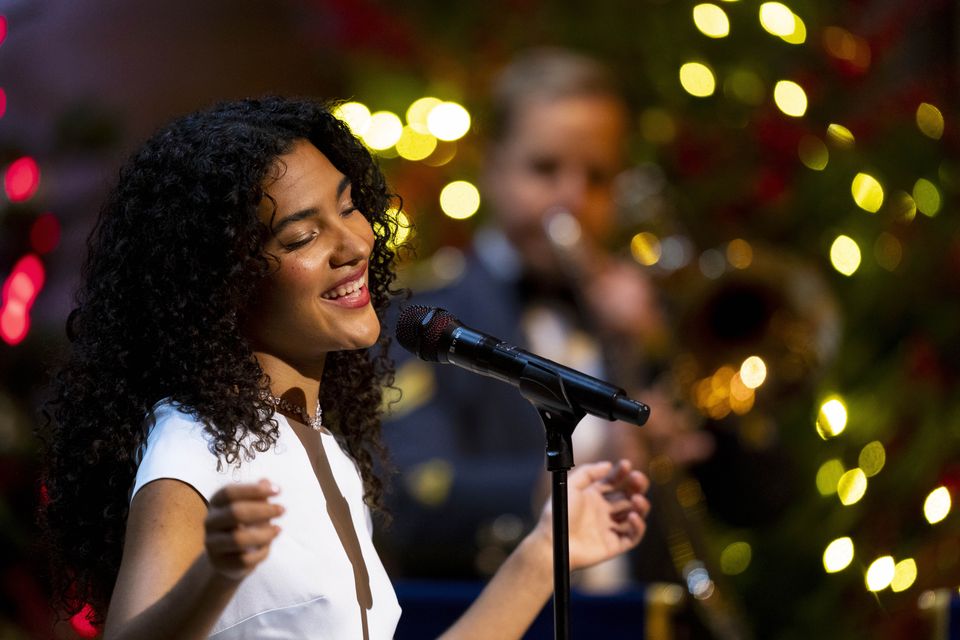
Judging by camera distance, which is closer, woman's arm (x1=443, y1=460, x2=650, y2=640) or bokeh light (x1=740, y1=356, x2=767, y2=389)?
woman's arm (x1=443, y1=460, x2=650, y2=640)

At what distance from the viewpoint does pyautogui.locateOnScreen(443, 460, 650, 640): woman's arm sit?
6.14 feet

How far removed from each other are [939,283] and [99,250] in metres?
3.00

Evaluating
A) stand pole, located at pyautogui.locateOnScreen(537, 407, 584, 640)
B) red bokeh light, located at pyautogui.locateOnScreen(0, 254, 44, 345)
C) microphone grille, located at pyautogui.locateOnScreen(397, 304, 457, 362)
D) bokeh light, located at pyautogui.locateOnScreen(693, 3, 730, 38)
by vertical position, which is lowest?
stand pole, located at pyautogui.locateOnScreen(537, 407, 584, 640)

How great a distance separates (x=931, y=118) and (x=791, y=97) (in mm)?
428

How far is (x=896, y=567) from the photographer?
3398 millimetres

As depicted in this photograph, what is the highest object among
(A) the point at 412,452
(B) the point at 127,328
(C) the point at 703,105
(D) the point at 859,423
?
(C) the point at 703,105

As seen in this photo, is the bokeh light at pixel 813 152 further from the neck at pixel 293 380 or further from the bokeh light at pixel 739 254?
the neck at pixel 293 380

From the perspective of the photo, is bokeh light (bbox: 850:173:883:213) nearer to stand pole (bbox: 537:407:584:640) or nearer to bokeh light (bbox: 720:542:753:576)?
bokeh light (bbox: 720:542:753:576)

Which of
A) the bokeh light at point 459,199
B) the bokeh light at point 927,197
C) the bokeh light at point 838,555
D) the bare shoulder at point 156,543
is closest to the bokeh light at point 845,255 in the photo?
the bokeh light at point 927,197

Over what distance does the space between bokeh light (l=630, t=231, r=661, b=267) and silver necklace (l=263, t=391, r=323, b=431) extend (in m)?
2.14

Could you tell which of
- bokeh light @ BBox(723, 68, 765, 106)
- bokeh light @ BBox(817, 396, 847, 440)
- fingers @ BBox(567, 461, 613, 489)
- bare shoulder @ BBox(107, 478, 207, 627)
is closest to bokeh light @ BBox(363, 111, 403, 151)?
bokeh light @ BBox(723, 68, 765, 106)

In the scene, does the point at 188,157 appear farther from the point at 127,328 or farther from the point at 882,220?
the point at 882,220

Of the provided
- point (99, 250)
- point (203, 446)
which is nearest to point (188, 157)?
point (99, 250)

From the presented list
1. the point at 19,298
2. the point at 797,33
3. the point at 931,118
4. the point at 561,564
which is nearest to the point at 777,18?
the point at 797,33
